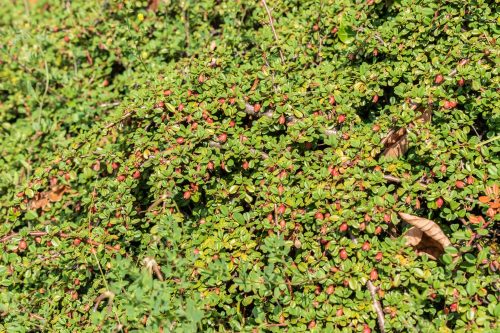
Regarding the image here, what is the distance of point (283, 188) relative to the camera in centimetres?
285

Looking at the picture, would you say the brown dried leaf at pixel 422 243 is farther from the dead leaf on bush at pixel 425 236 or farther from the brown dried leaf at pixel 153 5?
the brown dried leaf at pixel 153 5

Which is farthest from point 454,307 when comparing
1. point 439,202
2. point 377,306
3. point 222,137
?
point 222,137

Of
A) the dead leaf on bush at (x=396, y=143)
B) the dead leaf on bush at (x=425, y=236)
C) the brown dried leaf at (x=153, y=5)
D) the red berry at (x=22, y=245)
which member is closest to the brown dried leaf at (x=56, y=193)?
the red berry at (x=22, y=245)

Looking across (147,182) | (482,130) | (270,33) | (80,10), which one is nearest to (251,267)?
(147,182)

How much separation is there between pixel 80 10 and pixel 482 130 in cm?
326

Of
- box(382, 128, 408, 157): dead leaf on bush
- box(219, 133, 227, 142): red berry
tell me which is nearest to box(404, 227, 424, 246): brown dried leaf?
box(382, 128, 408, 157): dead leaf on bush

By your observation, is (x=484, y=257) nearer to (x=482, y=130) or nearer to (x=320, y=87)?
(x=482, y=130)

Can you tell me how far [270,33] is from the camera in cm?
365

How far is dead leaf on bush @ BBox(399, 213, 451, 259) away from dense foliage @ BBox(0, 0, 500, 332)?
0.04 m

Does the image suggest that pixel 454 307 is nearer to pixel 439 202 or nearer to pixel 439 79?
pixel 439 202

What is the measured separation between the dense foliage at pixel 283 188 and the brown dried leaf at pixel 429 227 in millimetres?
40

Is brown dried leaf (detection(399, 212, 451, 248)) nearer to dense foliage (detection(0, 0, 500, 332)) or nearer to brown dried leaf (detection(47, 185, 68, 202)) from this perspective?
dense foliage (detection(0, 0, 500, 332))

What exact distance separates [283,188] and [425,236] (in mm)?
725

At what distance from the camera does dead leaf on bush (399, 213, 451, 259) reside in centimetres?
266
